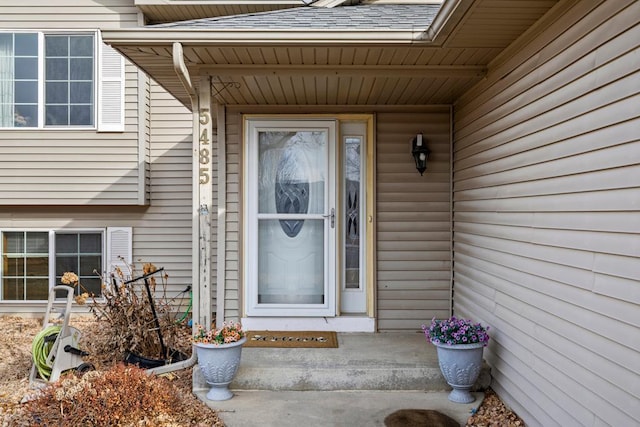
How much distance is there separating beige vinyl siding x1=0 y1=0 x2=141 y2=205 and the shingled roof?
2.82 m

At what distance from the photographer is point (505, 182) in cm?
334

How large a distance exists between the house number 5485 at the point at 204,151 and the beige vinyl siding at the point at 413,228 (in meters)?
1.74

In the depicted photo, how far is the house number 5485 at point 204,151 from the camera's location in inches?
145

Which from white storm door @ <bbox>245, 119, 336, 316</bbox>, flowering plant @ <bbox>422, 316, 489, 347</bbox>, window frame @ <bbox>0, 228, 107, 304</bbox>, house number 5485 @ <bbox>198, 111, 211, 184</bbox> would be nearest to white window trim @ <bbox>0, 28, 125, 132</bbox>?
window frame @ <bbox>0, 228, 107, 304</bbox>

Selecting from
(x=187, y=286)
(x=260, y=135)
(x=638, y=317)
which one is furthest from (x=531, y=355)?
(x=187, y=286)

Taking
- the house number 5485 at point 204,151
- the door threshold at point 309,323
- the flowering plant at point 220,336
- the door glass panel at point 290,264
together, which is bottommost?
the door threshold at point 309,323

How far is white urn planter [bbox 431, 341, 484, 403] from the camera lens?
3.29 meters

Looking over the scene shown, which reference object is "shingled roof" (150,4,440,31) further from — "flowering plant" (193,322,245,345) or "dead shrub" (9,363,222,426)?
"dead shrub" (9,363,222,426)

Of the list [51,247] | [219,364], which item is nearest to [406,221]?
[219,364]

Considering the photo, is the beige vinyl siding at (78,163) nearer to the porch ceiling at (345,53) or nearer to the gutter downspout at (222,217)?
the gutter downspout at (222,217)

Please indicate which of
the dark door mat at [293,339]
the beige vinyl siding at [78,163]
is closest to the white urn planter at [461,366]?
the dark door mat at [293,339]

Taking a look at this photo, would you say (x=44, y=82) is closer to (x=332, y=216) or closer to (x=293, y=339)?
(x=332, y=216)

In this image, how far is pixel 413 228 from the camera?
4.73 m

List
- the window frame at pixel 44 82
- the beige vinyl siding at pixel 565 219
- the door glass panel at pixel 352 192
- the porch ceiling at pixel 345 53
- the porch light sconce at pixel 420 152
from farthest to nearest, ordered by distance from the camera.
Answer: the window frame at pixel 44 82
the door glass panel at pixel 352 192
the porch light sconce at pixel 420 152
the porch ceiling at pixel 345 53
the beige vinyl siding at pixel 565 219
